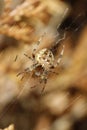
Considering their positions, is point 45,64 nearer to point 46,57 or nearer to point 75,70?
point 46,57

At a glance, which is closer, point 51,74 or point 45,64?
point 51,74

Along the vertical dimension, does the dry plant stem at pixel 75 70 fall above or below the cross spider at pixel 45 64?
below

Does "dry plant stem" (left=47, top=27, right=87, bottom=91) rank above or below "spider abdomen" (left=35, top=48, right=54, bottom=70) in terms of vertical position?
below

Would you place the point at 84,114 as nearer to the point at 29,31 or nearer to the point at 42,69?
the point at 42,69

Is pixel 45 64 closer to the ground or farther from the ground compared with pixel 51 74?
farther from the ground

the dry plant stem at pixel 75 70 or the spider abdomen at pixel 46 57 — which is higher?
the spider abdomen at pixel 46 57

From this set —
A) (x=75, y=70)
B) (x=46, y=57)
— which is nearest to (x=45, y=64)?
(x=46, y=57)
